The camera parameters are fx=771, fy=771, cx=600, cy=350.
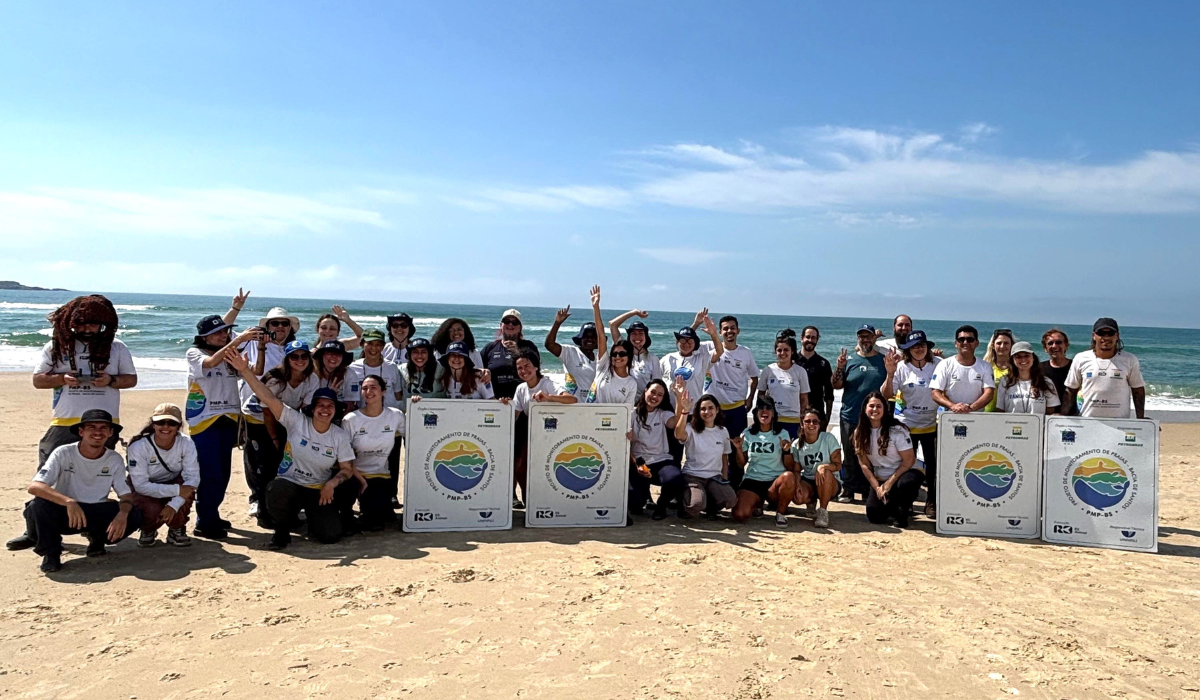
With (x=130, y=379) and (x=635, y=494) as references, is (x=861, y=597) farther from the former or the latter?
(x=130, y=379)

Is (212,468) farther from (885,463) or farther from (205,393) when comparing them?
(885,463)

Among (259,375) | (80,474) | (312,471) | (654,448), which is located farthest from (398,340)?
(80,474)

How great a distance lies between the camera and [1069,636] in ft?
13.9

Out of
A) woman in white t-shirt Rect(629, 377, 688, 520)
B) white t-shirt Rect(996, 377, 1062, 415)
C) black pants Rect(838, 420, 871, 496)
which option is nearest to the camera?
white t-shirt Rect(996, 377, 1062, 415)

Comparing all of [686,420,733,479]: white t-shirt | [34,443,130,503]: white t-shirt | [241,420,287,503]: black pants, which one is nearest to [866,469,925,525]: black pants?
[686,420,733,479]: white t-shirt

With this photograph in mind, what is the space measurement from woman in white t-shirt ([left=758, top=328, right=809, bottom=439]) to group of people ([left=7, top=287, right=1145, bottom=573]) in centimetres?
2

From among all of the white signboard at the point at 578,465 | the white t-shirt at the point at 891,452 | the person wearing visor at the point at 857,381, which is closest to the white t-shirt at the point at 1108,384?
the white t-shirt at the point at 891,452

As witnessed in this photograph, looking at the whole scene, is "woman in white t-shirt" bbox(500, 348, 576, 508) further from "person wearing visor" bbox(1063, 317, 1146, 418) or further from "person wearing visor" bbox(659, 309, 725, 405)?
"person wearing visor" bbox(1063, 317, 1146, 418)

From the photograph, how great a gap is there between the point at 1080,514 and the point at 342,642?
5.66m

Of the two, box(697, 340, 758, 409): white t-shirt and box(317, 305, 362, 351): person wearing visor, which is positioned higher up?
box(317, 305, 362, 351): person wearing visor

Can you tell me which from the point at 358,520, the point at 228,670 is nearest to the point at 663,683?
the point at 228,670

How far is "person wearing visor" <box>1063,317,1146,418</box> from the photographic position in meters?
6.41

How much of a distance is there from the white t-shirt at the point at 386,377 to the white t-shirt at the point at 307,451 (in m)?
0.62

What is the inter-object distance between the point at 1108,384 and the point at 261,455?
6.99 m
